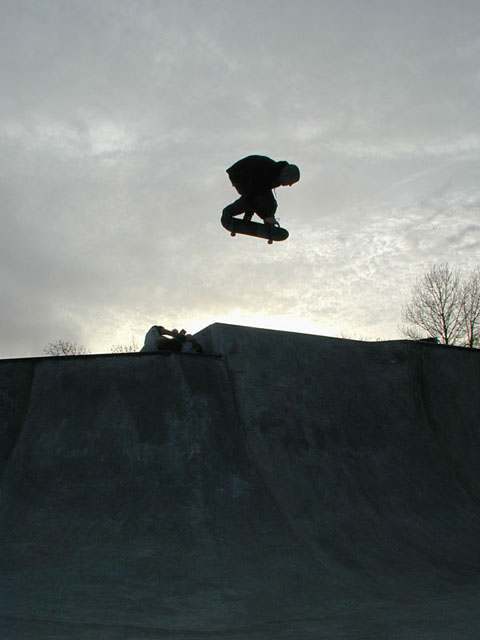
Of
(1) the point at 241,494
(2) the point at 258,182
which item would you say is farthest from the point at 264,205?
(1) the point at 241,494

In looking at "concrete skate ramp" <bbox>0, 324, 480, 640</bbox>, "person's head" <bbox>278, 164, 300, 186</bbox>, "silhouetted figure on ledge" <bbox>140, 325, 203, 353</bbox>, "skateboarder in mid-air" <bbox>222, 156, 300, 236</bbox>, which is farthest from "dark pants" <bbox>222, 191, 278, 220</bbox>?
"silhouetted figure on ledge" <bbox>140, 325, 203, 353</bbox>

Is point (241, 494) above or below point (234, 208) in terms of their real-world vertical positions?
below

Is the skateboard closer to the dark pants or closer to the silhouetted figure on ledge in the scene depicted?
the dark pants

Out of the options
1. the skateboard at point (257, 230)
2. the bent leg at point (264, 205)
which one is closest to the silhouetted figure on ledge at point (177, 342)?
the skateboard at point (257, 230)

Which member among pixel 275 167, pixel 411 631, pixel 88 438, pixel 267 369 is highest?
pixel 275 167

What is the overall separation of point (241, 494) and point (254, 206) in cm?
333

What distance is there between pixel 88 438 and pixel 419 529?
12.2 feet

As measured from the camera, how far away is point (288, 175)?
7.11 meters

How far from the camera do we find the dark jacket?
7.07 m

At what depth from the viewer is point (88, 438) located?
21.0ft

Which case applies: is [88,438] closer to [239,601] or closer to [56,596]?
[56,596]

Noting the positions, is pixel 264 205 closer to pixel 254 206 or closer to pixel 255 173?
pixel 254 206

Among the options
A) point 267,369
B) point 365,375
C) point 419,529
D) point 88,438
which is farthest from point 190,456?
point 365,375

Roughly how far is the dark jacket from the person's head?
0.03 metres
